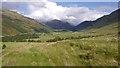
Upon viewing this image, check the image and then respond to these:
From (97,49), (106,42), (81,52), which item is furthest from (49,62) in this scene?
(106,42)

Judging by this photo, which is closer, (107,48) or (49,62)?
(49,62)

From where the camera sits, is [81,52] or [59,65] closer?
[59,65]

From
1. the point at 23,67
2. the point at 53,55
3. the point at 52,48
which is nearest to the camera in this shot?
the point at 23,67

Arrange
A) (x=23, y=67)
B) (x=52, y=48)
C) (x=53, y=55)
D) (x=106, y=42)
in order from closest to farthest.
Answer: (x=23, y=67), (x=53, y=55), (x=52, y=48), (x=106, y=42)

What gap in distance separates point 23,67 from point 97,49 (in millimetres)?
30714

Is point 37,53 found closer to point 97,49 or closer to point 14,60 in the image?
point 14,60

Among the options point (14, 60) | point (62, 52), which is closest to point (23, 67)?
point (14, 60)

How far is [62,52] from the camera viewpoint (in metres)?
87.9

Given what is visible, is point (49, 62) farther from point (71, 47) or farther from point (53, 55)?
point (71, 47)

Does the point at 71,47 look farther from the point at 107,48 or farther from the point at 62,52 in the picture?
the point at 107,48

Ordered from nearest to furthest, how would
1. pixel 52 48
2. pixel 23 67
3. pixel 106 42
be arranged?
1. pixel 23 67
2. pixel 52 48
3. pixel 106 42

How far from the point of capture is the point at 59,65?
7956 cm

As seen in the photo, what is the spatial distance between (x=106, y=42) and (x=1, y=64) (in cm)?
4532

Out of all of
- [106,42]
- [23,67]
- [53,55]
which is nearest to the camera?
[23,67]
